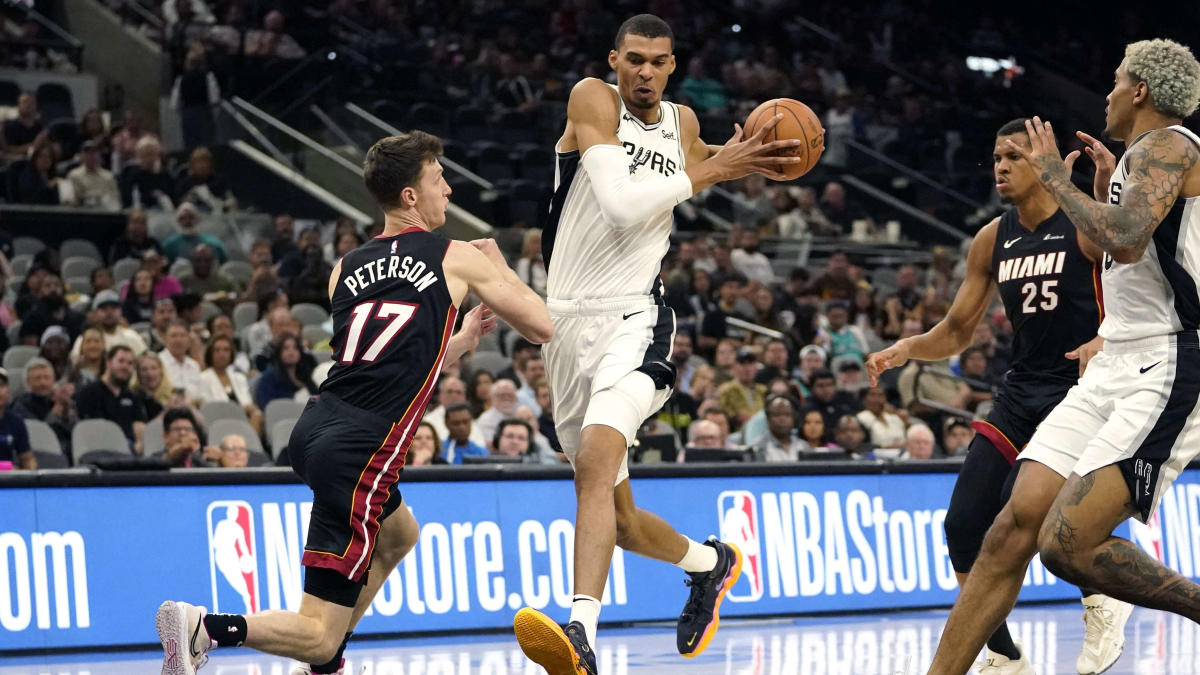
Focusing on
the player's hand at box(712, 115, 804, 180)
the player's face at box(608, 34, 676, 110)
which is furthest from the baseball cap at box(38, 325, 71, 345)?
the player's hand at box(712, 115, 804, 180)

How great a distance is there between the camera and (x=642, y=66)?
19.6 ft

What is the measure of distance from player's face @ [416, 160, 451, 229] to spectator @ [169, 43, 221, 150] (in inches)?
521

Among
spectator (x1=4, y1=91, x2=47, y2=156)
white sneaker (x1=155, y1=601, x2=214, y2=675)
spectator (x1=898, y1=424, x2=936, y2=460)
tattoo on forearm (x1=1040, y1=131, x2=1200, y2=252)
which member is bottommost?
spectator (x1=898, y1=424, x2=936, y2=460)

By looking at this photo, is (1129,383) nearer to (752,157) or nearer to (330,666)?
(752,157)

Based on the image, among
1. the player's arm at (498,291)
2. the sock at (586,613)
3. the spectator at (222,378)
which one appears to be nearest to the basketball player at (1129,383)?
the sock at (586,613)

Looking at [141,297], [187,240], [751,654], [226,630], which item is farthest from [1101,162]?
[187,240]

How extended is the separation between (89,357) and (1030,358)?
788 centimetres

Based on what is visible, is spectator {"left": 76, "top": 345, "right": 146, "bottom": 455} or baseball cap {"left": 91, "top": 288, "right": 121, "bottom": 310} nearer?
spectator {"left": 76, "top": 345, "right": 146, "bottom": 455}

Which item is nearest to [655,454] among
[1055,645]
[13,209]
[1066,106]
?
[1055,645]

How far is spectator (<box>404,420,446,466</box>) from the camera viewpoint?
10484 mm

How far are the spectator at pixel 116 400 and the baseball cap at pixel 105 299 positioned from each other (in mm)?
1178

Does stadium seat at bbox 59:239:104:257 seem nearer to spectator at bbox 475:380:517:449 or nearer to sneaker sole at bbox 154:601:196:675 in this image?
spectator at bbox 475:380:517:449

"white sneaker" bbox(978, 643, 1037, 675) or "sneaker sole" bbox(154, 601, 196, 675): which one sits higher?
"sneaker sole" bbox(154, 601, 196, 675)

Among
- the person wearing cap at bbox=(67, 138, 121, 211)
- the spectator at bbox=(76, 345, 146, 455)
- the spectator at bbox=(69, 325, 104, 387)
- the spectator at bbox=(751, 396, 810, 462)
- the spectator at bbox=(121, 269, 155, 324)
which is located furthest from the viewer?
the person wearing cap at bbox=(67, 138, 121, 211)
